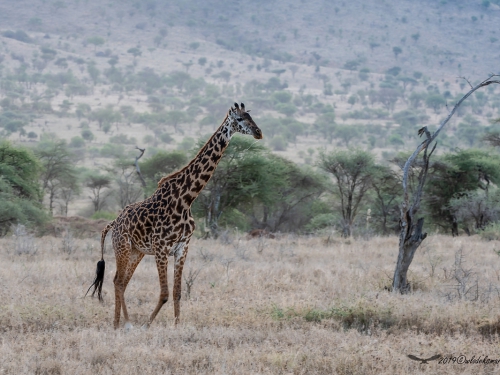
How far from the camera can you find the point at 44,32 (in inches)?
5310

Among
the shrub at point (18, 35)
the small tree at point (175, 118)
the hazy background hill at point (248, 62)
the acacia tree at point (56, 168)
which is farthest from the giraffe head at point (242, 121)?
the shrub at point (18, 35)

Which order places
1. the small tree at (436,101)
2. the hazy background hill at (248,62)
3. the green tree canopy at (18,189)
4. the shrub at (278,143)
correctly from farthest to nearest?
the hazy background hill at (248,62) → the small tree at (436,101) → the shrub at (278,143) → the green tree canopy at (18,189)

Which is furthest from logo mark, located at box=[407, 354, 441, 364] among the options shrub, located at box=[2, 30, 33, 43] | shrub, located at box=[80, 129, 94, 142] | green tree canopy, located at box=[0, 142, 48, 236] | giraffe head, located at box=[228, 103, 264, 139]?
shrub, located at box=[2, 30, 33, 43]

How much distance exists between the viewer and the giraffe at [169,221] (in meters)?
7.20

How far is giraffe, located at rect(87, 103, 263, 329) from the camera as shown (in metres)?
7.20

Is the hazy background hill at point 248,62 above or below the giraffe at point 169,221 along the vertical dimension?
above

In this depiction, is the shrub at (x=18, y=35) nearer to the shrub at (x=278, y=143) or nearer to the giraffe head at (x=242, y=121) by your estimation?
the shrub at (x=278, y=143)

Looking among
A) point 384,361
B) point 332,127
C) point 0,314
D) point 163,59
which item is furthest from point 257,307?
point 163,59

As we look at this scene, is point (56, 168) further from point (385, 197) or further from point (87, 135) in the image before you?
point (87, 135)

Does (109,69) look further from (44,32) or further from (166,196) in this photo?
(166,196)

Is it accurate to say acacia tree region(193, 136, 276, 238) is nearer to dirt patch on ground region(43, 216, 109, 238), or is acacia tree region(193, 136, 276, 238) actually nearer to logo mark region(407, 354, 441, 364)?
dirt patch on ground region(43, 216, 109, 238)

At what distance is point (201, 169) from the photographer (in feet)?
24.4

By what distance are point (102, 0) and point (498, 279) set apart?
148 metres

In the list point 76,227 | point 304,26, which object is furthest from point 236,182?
point 304,26
